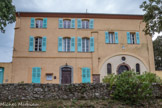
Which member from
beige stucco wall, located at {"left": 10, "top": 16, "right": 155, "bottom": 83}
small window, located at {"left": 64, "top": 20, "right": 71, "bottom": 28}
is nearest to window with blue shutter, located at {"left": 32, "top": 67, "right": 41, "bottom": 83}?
beige stucco wall, located at {"left": 10, "top": 16, "right": 155, "bottom": 83}

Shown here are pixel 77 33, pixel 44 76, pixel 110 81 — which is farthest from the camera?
pixel 77 33

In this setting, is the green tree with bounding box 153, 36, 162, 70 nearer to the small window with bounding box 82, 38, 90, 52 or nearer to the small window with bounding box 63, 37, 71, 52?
the small window with bounding box 82, 38, 90, 52

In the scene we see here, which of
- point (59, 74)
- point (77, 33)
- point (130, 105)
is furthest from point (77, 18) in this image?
point (130, 105)

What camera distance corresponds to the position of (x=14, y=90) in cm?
758

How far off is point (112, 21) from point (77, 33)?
386 centimetres

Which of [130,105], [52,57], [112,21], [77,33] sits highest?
[112,21]

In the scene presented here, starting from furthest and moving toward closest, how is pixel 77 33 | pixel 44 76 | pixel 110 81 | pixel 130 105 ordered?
1. pixel 77 33
2. pixel 44 76
3. pixel 110 81
4. pixel 130 105

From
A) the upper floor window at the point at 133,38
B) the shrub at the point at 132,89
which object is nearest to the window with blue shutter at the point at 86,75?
the upper floor window at the point at 133,38

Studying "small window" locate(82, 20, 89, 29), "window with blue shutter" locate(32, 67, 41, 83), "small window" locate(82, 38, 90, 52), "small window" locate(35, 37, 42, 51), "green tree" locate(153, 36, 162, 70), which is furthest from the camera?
"green tree" locate(153, 36, 162, 70)

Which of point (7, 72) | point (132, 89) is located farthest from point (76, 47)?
point (132, 89)

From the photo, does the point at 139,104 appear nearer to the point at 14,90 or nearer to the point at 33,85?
the point at 33,85

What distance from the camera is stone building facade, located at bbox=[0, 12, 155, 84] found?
14828 mm

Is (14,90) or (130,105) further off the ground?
(14,90)

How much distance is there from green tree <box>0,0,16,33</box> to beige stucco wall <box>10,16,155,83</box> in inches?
129
